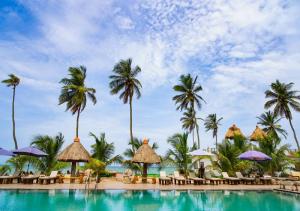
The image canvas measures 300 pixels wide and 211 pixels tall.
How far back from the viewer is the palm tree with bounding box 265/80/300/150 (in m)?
26.5

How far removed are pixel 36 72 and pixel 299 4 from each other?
1521cm

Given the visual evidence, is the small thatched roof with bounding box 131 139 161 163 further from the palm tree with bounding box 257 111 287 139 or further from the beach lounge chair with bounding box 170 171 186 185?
the palm tree with bounding box 257 111 287 139

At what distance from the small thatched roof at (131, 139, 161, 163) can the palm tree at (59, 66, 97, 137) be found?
9.49 m

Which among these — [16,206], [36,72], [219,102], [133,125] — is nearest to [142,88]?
[133,125]

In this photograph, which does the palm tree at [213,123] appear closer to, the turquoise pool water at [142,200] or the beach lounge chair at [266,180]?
the beach lounge chair at [266,180]

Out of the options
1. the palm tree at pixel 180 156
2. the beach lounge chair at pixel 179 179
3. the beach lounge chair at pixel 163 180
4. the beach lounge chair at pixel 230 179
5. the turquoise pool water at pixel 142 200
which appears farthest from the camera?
the palm tree at pixel 180 156

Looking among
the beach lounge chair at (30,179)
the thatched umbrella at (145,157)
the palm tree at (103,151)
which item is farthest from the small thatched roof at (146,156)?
the beach lounge chair at (30,179)

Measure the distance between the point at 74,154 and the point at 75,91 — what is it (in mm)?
9802

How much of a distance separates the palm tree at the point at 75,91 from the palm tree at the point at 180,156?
11190mm

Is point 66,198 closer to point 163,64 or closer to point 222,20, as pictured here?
point 163,64

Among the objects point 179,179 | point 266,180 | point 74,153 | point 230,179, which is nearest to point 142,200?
point 179,179

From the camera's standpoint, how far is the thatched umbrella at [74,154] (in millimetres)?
16484

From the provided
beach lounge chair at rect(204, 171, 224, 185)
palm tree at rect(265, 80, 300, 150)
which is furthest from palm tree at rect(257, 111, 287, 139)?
beach lounge chair at rect(204, 171, 224, 185)

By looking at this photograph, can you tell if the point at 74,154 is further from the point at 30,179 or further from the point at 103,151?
the point at 30,179
